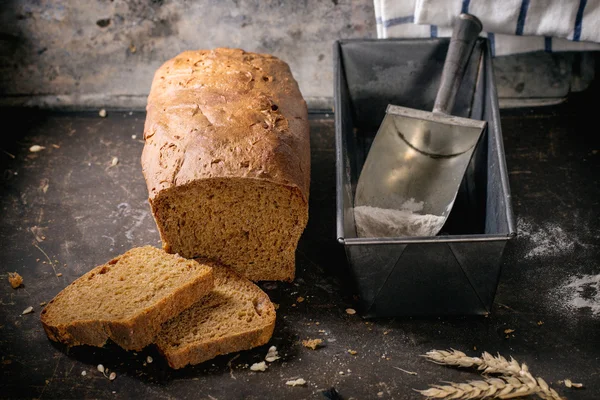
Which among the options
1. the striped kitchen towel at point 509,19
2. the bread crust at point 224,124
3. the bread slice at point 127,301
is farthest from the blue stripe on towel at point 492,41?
the bread slice at point 127,301

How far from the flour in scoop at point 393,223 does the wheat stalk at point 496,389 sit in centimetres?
74

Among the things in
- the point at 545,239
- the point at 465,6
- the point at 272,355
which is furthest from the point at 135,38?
the point at 545,239

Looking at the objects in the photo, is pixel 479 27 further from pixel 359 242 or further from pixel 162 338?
pixel 162 338

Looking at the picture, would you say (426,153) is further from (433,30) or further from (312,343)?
(312,343)

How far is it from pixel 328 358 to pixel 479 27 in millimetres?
1865

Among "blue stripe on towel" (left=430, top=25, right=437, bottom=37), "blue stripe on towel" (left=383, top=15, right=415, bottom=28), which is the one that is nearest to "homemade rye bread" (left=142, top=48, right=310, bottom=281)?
"blue stripe on towel" (left=383, top=15, right=415, bottom=28)

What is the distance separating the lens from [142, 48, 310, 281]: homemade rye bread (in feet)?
9.02

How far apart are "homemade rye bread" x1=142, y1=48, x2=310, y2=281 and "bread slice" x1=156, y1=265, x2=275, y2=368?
0.23 meters

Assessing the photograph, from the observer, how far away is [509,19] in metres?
3.48

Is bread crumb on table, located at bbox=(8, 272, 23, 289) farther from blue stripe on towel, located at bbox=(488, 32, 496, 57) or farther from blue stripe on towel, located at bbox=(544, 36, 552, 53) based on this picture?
blue stripe on towel, located at bbox=(544, 36, 552, 53)

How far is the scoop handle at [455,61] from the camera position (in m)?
3.27

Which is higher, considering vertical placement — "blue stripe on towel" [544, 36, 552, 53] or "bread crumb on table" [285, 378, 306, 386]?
"blue stripe on towel" [544, 36, 552, 53]

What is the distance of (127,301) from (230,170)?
0.66 m

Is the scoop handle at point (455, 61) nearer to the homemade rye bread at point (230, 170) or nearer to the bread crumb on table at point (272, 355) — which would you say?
the homemade rye bread at point (230, 170)
